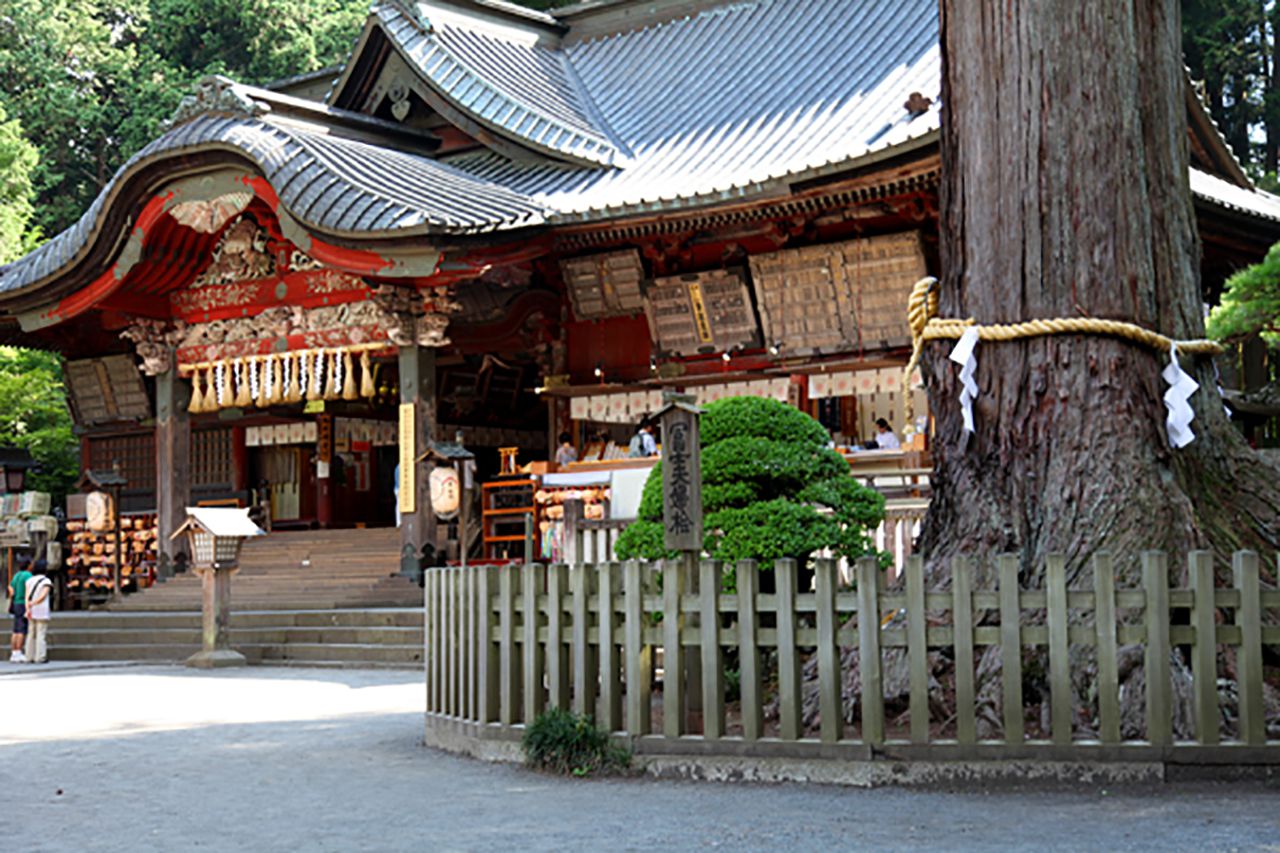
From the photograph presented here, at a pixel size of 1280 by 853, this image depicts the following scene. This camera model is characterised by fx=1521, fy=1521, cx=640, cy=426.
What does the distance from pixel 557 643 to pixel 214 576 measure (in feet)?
31.6

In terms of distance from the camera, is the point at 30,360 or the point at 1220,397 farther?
the point at 30,360

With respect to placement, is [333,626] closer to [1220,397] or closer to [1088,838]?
→ [1220,397]

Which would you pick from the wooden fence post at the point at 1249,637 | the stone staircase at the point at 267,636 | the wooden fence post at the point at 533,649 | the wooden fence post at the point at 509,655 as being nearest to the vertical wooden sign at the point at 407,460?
the stone staircase at the point at 267,636

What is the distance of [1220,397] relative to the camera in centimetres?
852

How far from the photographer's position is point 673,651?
7430 millimetres

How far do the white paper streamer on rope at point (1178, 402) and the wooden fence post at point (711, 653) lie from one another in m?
2.50

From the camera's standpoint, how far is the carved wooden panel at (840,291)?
59.4 feet

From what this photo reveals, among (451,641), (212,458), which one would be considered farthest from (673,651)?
(212,458)

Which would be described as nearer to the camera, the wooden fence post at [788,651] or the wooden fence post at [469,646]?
the wooden fence post at [788,651]

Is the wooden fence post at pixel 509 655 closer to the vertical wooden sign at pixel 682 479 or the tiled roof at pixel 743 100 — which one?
the vertical wooden sign at pixel 682 479

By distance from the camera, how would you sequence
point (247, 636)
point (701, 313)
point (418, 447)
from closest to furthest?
1. point (247, 636)
2. point (418, 447)
3. point (701, 313)

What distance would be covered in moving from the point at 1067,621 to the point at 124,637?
1465 cm

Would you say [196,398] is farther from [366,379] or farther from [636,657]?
[636,657]

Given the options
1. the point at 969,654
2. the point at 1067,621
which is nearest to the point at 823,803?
the point at 969,654
